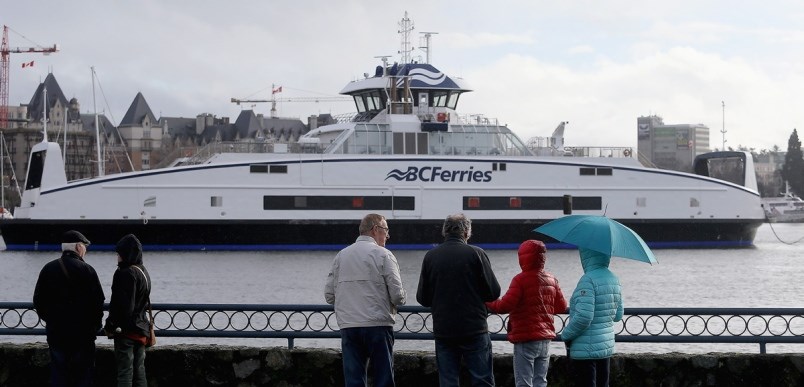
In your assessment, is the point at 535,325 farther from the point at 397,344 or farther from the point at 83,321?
the point at 397,344

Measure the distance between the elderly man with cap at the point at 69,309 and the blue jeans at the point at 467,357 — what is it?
97.1 inches

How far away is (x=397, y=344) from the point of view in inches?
728

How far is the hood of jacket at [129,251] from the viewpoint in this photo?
8625 mm

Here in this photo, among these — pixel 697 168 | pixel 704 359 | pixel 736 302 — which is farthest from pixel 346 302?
pixel 697 168

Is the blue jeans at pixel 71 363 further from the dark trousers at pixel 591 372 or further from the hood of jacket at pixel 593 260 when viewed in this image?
the hood of jacket at pixel 593 260

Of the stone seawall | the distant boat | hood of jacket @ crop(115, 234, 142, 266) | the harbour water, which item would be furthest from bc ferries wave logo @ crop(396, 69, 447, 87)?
the distant boat

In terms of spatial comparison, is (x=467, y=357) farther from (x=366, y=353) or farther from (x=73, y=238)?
(x=73, y=238)

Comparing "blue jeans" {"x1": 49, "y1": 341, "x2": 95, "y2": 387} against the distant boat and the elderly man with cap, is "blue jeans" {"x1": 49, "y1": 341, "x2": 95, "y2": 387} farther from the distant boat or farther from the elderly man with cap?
the distant boat

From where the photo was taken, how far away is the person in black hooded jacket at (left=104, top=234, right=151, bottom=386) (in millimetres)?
8641

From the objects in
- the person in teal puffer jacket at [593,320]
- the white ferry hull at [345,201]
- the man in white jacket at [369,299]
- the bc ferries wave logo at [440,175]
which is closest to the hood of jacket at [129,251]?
the man in white jacket at [369,299]

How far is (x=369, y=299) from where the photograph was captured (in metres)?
8.09

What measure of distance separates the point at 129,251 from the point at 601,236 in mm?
3203

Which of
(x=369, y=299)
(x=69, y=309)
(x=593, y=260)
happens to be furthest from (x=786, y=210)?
(x=69, y=309)

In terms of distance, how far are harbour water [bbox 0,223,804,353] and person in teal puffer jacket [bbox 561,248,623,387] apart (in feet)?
29.4
